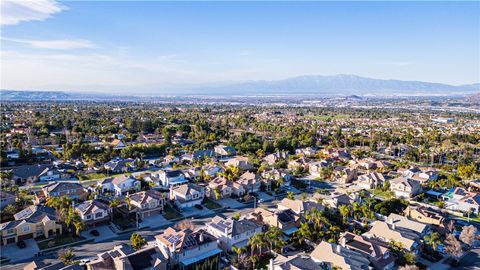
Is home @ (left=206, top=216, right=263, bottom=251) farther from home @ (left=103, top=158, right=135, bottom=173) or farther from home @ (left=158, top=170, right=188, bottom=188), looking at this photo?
home @ (left=103, top=158, right=135, bottom=173)

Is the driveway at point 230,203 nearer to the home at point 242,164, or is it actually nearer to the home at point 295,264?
the home at point 242,164

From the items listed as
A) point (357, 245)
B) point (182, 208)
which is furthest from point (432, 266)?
point (182, 208)

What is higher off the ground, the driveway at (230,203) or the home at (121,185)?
the home at (121,185)

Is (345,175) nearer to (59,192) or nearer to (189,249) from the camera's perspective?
(189,249)

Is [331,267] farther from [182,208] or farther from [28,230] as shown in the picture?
[28,230]

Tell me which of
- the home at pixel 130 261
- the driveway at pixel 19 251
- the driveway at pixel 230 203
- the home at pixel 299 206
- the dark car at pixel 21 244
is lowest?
the driveway at pixel 230 203

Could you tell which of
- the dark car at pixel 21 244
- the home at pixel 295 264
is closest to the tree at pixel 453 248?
the home at pixel 295 264

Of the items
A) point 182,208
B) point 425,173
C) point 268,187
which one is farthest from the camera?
point 425,173
